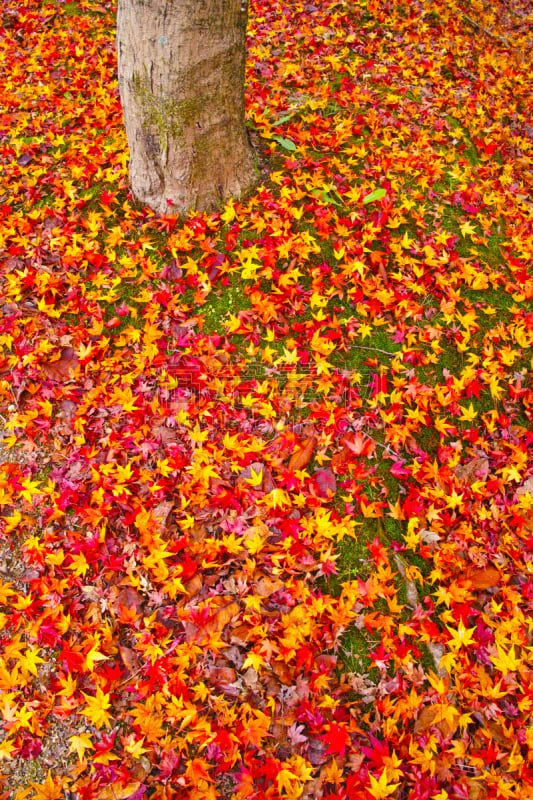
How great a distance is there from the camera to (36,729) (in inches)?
85.1

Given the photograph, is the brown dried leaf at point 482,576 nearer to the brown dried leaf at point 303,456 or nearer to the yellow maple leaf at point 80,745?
the brown dried leaf at point 303,456

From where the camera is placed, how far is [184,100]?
3064 mm

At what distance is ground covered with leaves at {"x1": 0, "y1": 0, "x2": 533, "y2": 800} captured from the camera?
2.16 meters

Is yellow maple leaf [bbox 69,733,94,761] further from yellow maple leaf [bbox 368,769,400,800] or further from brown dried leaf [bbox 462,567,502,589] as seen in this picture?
brown dried leaf [bbox 462,567,502,589]

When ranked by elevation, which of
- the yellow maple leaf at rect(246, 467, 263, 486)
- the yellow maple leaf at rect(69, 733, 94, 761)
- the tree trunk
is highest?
the tree trunk

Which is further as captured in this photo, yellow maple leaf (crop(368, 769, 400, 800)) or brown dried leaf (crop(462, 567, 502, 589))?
brown dried leaf (crop(462, 567, 502, 589))

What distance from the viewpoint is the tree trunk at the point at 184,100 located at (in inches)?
112

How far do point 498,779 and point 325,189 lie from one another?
12.0ft

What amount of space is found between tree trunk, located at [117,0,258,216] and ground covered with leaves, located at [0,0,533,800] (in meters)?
0.23

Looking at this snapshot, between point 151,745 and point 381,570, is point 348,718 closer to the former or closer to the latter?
point 381,570

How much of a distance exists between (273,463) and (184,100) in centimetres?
237

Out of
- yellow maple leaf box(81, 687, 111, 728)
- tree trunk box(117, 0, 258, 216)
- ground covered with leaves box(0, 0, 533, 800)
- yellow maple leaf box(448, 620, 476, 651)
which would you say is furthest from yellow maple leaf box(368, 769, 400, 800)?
tree trunk box(117, 0, 258, 216)

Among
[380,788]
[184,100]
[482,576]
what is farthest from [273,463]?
[184,100]

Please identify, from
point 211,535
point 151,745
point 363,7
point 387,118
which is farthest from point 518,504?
point 363,7
